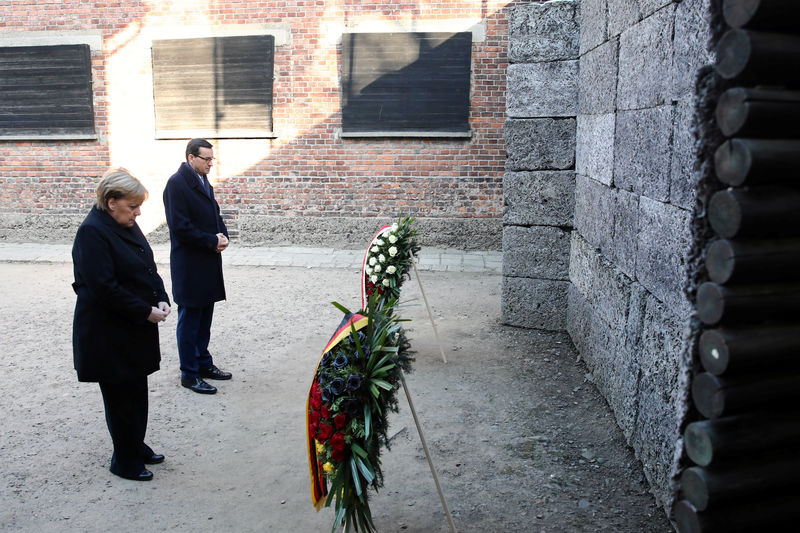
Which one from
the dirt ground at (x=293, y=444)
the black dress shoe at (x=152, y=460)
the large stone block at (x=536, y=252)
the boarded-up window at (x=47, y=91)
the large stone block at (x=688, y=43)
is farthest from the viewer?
the boarded-up window at (x=47, y=91)

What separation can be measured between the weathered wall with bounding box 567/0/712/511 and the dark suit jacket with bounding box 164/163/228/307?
3287mm

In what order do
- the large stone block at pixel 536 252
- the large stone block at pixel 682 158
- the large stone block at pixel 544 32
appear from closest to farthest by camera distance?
1. the large stone block at pixel 682 158
2. the large stone block at pixel 544 32
3. the large stone block at pixel 536 252

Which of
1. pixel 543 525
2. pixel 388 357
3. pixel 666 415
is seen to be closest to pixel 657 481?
pixel 666 415

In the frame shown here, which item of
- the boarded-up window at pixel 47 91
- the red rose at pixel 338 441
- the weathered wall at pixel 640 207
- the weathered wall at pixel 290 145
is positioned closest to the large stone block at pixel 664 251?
the weathered wall at pixel 640 207

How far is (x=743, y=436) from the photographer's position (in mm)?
2059

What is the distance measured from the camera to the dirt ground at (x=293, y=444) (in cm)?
387

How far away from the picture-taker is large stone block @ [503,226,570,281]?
23.5 ft

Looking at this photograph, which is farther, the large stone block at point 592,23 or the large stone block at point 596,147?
Result: the large stone block at point 592,23

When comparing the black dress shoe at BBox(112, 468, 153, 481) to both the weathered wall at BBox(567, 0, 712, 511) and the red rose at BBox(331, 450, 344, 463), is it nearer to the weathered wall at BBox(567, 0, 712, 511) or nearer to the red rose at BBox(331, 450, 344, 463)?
the red rose at BBox(331, 450, 344, 463)

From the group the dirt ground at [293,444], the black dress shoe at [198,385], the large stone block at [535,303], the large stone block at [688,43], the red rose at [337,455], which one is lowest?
the dirt ground at [293,444]

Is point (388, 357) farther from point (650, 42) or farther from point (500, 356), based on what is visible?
point (500, 356)

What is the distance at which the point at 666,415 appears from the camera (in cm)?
389

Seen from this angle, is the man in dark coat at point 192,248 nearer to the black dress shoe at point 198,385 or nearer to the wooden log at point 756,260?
the black dress shoe at point 198,385

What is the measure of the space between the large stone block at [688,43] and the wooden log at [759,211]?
5.45 ft
